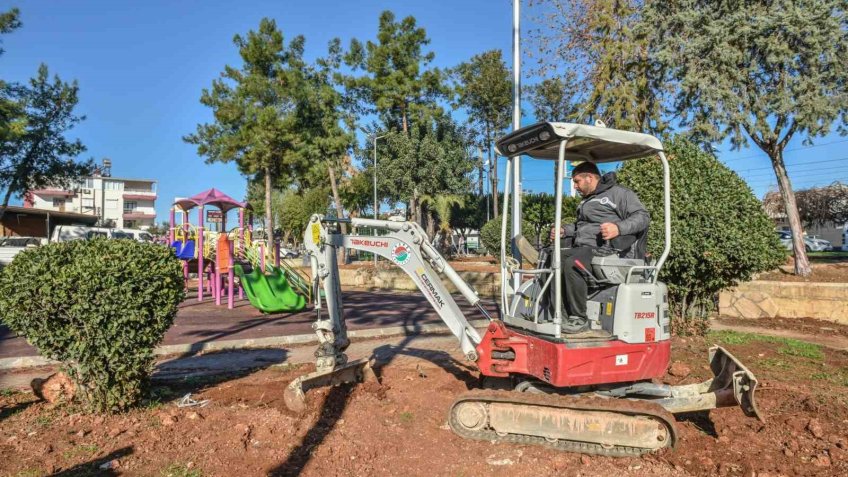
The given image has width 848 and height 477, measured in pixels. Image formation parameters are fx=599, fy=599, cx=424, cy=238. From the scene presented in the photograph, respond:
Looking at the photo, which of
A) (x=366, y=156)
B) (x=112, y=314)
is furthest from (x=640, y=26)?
(x=366, y=156)

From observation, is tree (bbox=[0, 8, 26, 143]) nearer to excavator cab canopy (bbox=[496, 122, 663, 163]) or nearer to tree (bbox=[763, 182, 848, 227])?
excavator cab canopy (bbox=[496, 122, 663, 163])

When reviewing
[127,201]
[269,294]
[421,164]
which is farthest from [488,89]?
[127,201]

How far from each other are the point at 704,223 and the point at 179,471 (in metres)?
7.62

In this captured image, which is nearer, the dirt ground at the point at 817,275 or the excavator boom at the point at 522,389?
the excavator boom at the point at 522,389

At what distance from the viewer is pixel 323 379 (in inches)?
241

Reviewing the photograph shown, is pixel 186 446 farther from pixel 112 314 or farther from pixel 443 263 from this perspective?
pixel 443 263

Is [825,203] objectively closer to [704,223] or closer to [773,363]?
[704,223]

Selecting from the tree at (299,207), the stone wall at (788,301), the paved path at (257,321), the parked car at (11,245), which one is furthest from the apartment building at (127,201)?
the stone wall at (788,301)

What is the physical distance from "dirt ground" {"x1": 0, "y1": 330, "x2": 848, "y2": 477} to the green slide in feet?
22.9

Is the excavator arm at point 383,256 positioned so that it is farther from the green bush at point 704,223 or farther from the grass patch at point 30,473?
the green bush at point 704,223

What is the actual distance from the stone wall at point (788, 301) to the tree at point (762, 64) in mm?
5026

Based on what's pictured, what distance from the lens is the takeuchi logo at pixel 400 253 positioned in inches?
240

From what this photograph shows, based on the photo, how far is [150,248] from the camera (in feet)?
18.7

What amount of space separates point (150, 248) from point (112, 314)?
75 cm
